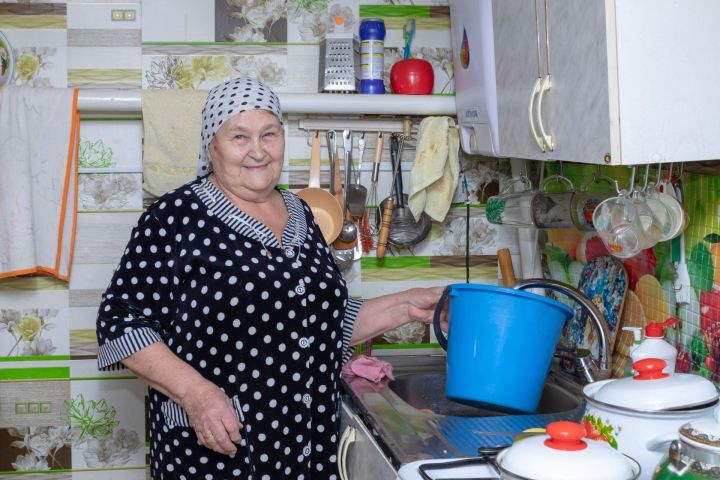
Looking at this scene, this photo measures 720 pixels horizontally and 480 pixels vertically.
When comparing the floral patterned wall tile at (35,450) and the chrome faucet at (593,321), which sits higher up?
the chrome faucet at (593,321)

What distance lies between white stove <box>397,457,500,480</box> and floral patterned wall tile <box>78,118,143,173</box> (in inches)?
50.4

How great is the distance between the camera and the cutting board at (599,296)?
1823 mm

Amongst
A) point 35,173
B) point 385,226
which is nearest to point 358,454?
point 385,226

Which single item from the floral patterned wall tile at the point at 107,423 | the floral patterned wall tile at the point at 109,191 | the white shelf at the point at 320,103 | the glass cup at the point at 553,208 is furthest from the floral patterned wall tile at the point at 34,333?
the glass cup at the point at 553,208

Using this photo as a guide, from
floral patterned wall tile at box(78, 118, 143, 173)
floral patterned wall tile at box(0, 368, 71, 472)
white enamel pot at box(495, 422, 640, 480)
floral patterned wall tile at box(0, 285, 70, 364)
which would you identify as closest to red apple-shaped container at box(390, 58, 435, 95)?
floral patterned wall tile at box(78, 118, 143, 173)

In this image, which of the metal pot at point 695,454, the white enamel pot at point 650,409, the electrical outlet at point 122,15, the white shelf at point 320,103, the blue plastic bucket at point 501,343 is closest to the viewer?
the metal pot at point 695,454

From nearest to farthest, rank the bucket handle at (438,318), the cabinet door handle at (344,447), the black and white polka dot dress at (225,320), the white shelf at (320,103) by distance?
1. the bucket handle at (438,318)
2. the black and white polka dot dress at (225,320)
3. the cabinet door handle at (344,447)
4. the white shelf at (320,103)

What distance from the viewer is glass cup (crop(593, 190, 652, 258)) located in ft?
4.81

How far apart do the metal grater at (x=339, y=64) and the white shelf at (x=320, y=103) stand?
0.03 meters

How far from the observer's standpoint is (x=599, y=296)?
6.28 ft

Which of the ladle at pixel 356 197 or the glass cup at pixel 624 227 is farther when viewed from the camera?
the ladle at pixel 356 197

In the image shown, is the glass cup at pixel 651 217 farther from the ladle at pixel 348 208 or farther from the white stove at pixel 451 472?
the ladle at pixel 348 208

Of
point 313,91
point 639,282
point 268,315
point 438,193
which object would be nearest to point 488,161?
point 438,193

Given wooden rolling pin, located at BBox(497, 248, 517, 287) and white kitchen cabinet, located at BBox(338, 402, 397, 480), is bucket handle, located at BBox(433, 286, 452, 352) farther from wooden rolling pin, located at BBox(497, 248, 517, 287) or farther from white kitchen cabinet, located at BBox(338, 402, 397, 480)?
wooden rolling pin, located at BBox(497, 248, 517, 287)
